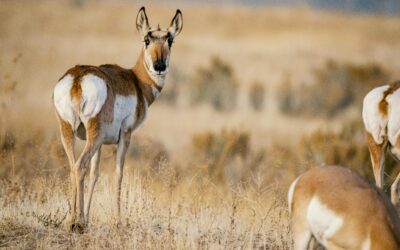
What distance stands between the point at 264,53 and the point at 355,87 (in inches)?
419

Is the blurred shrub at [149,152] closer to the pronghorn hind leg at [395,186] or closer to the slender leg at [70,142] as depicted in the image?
the slender leg at [70,142]

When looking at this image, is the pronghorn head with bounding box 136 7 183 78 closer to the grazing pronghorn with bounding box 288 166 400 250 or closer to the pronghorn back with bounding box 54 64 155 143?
the pronghorn back with bounding box 54 64 155 143

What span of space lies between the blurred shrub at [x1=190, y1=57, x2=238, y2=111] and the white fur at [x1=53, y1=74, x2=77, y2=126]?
19.1 meters

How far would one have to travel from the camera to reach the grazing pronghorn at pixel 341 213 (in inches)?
243

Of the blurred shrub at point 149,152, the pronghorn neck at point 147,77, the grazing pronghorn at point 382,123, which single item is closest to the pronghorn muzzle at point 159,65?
the pronghorn neck at point 147,77

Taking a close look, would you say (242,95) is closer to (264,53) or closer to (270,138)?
(270,138)

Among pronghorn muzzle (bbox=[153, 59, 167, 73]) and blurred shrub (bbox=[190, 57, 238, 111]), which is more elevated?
blurred shrub (bbox=[190, 57, 238, 111])

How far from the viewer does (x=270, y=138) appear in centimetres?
2192

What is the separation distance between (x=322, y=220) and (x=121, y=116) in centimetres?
326

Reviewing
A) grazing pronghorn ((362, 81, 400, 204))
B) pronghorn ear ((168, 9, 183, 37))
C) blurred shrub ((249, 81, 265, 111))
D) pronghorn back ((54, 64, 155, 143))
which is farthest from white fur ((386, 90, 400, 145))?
blurred shrub ((249, 81, 265, 111))

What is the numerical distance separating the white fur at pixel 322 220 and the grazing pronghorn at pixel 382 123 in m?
3.51

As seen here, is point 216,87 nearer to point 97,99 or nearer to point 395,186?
point 395,186

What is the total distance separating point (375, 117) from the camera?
9.77 meters

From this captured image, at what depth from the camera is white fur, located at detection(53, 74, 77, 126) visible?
8.05 meters
